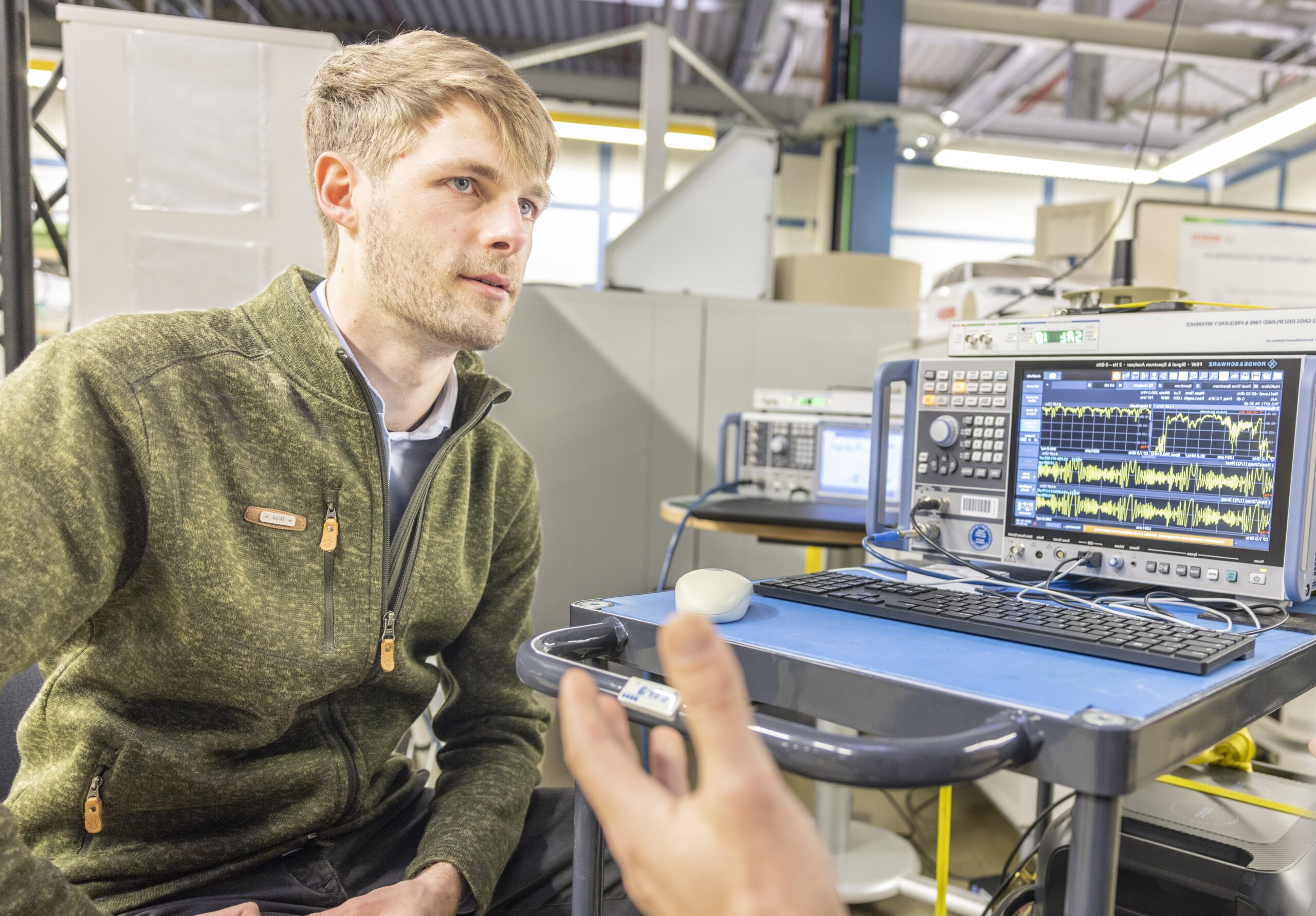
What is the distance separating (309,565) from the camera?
97cm

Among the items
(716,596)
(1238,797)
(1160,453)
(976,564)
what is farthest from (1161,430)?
(716,596)

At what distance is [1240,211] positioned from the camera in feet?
7.14

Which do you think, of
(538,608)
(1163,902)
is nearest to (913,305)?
(538,608)

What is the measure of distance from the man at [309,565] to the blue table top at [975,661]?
358mm

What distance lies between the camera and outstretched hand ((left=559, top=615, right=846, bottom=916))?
0.34 m

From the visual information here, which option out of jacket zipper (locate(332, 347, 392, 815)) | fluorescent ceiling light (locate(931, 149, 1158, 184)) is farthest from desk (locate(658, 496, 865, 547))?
fluorescent ceiling light (locate(931, 149, 1158, 184))

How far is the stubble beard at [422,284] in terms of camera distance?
A: 106cm

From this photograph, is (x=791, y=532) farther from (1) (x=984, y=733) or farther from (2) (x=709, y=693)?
(2) (x=709, y=693)

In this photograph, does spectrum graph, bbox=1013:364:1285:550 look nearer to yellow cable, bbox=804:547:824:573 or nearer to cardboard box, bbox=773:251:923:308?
yellow cable, bbox=804:547:824:573

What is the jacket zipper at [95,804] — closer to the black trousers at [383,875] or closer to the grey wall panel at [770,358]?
the black trousers at [383,875]

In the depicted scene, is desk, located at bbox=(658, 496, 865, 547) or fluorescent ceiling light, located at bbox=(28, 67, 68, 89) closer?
desk, located at bbox=(658, 496, 865, 547)

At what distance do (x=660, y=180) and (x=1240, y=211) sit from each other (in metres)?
2.25

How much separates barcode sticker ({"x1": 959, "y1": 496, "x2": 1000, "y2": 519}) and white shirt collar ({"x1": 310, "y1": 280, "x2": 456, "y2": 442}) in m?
0.71

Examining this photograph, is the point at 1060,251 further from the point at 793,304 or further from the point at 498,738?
the point at 498,738
